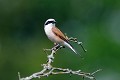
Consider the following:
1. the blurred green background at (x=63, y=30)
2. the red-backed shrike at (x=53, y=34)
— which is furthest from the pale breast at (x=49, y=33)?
the blurred green background at (x=63, y=30)

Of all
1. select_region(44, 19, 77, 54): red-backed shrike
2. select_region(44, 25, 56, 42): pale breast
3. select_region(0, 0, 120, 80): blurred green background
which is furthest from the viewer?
select_region(0, 0, 120, 80): blurred green background

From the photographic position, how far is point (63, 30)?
17328 mm

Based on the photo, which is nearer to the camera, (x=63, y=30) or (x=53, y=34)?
(x=53, y=34)

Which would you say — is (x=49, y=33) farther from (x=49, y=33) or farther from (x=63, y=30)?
(x=63, y=30)

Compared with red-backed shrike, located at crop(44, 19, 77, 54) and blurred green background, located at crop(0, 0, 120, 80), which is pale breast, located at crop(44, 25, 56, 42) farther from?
blurred green background, located at crop(0, 0, 120, 80)

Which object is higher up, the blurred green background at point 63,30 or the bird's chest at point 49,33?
the blurred green background at point 63,30

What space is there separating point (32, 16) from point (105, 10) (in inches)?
94.4

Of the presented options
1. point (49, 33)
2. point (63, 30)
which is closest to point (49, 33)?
point (49, 33)

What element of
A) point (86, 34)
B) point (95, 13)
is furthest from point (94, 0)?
point (86, 34)

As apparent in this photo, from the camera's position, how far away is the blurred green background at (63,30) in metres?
16.2

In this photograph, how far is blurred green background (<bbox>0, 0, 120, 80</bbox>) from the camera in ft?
53.1

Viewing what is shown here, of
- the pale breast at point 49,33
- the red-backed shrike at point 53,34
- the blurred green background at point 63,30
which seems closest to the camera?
the red-backed shrike at point 53,34

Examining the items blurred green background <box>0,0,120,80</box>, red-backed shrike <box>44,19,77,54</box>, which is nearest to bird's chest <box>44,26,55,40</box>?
red-backed shrike <box>44,19,77,54</box>

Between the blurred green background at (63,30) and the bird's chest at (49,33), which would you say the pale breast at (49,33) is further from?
the blurred green background at (63,30)
